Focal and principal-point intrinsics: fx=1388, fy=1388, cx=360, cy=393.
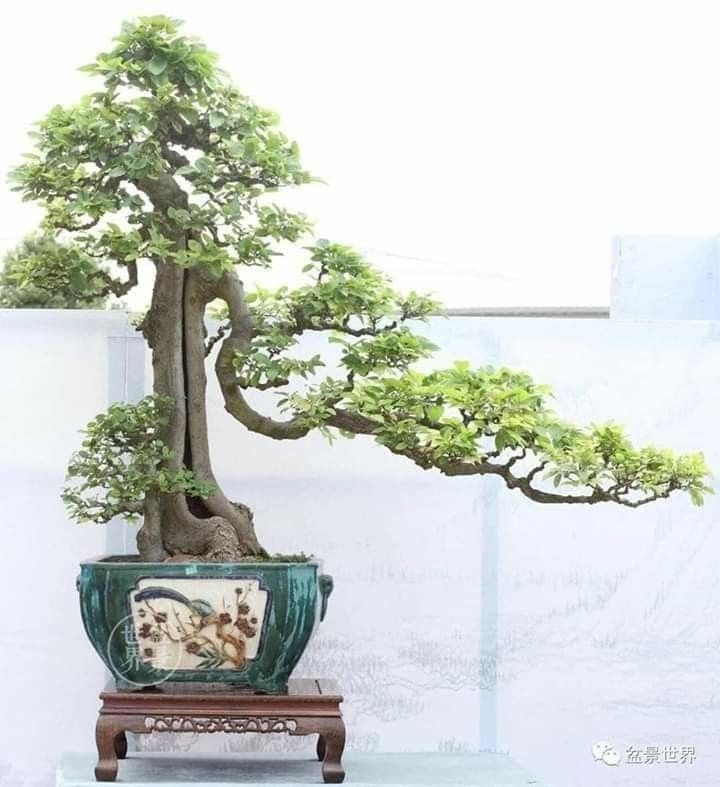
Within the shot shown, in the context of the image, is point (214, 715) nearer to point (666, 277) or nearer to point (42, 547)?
point (42, 547)

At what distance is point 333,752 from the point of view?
7.87 ft

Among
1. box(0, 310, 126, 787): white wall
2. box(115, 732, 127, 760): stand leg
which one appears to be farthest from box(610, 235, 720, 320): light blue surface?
box(115, 732, 127, 760): stand leg

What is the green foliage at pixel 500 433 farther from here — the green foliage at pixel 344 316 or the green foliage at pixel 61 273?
the green foliage at pixel 61 273

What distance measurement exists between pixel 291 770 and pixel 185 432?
2.17 feet

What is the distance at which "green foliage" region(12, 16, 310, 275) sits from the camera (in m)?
2.28

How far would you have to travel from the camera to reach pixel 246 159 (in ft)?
7.63

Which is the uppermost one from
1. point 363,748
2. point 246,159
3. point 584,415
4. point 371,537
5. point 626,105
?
point 626,105

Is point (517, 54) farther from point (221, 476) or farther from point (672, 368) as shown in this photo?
point (221, 476)

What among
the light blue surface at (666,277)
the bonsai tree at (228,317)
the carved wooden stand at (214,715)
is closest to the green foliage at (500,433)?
the bonsai tree at (228,317)

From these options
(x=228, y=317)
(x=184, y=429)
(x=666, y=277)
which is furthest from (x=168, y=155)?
(x=666, y=277)

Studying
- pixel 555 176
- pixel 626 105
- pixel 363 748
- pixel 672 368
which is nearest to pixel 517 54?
pixel 626 105

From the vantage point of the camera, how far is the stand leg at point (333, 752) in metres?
2.39

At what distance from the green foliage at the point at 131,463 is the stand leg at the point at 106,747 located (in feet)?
1.17

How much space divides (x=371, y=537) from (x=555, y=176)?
2.49 metres
